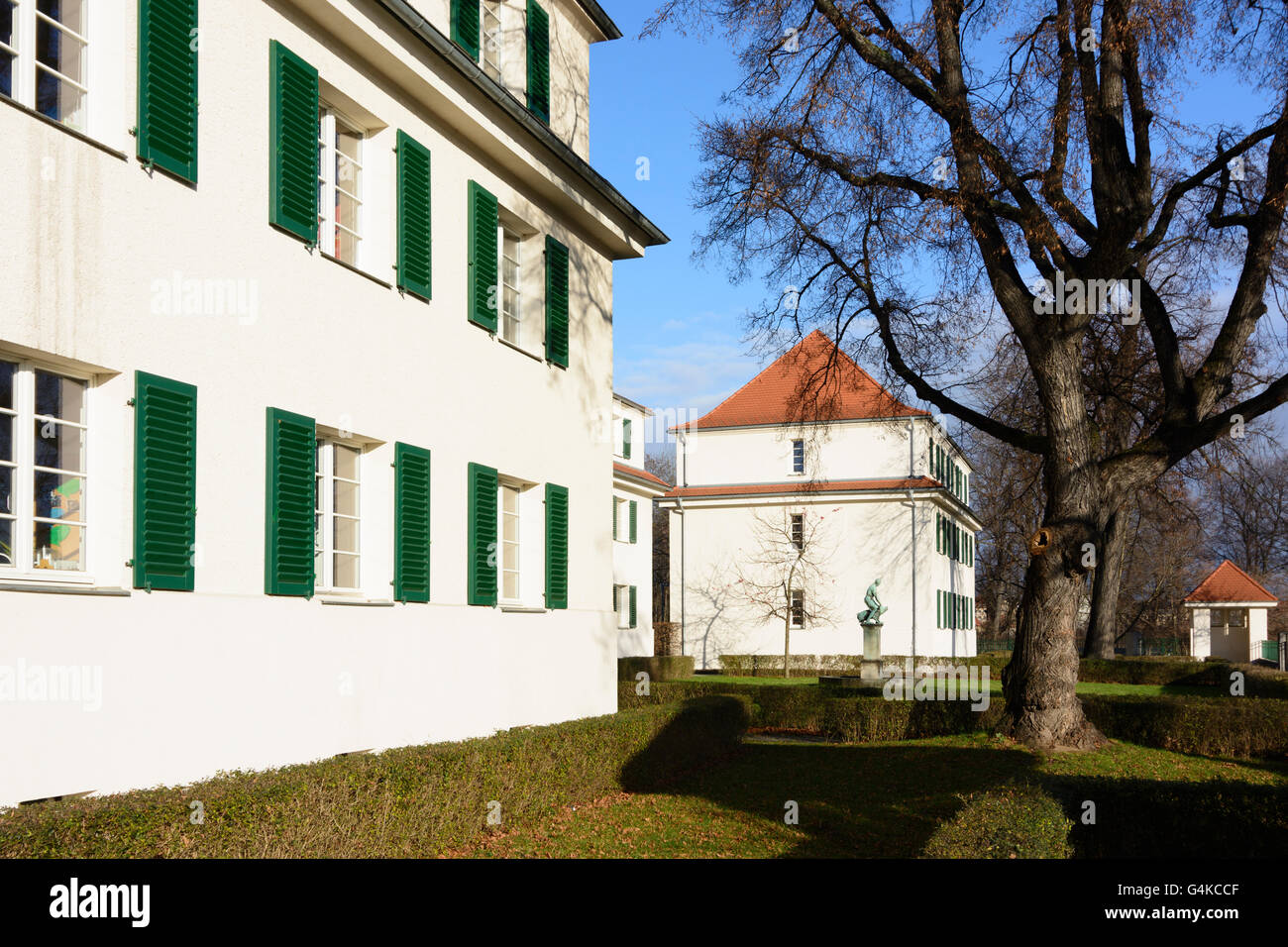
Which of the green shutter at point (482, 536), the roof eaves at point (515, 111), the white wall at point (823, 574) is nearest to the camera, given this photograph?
the roof eaves at point (515, 111)

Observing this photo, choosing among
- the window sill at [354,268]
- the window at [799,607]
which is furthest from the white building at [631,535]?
the window sill at [354,268]

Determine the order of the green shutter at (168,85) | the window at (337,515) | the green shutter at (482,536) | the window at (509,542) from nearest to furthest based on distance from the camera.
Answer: the green shutter at (168,85) < the window at (337,515) < the green shutter at (482,536) < the window at (509,542)

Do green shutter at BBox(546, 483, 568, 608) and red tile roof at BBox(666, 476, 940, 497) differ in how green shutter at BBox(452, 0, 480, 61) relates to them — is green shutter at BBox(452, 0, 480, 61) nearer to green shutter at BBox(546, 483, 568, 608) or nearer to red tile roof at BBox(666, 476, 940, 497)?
green shutter at BBox(546, 483, 568, 608)

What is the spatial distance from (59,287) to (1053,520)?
13783 mm

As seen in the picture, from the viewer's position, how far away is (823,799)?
44.1 feet

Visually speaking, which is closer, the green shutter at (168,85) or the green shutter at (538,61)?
the green shutter at (168,85)

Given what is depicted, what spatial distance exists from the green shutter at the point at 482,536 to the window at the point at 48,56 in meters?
5.75

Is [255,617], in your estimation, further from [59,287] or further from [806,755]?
[806,755]

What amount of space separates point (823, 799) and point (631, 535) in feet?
93.3

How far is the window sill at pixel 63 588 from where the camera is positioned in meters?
6.58

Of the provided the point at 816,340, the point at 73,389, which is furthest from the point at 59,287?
the point at 816,340

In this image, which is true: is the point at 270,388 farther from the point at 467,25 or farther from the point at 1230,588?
the point at 1230,588

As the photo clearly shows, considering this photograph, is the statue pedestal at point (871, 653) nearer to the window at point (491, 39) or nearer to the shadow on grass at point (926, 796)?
the shadow on grass at point (926, 796)

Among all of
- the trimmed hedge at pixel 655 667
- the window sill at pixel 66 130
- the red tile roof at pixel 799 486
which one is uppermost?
the window sill at pixel 66 130
